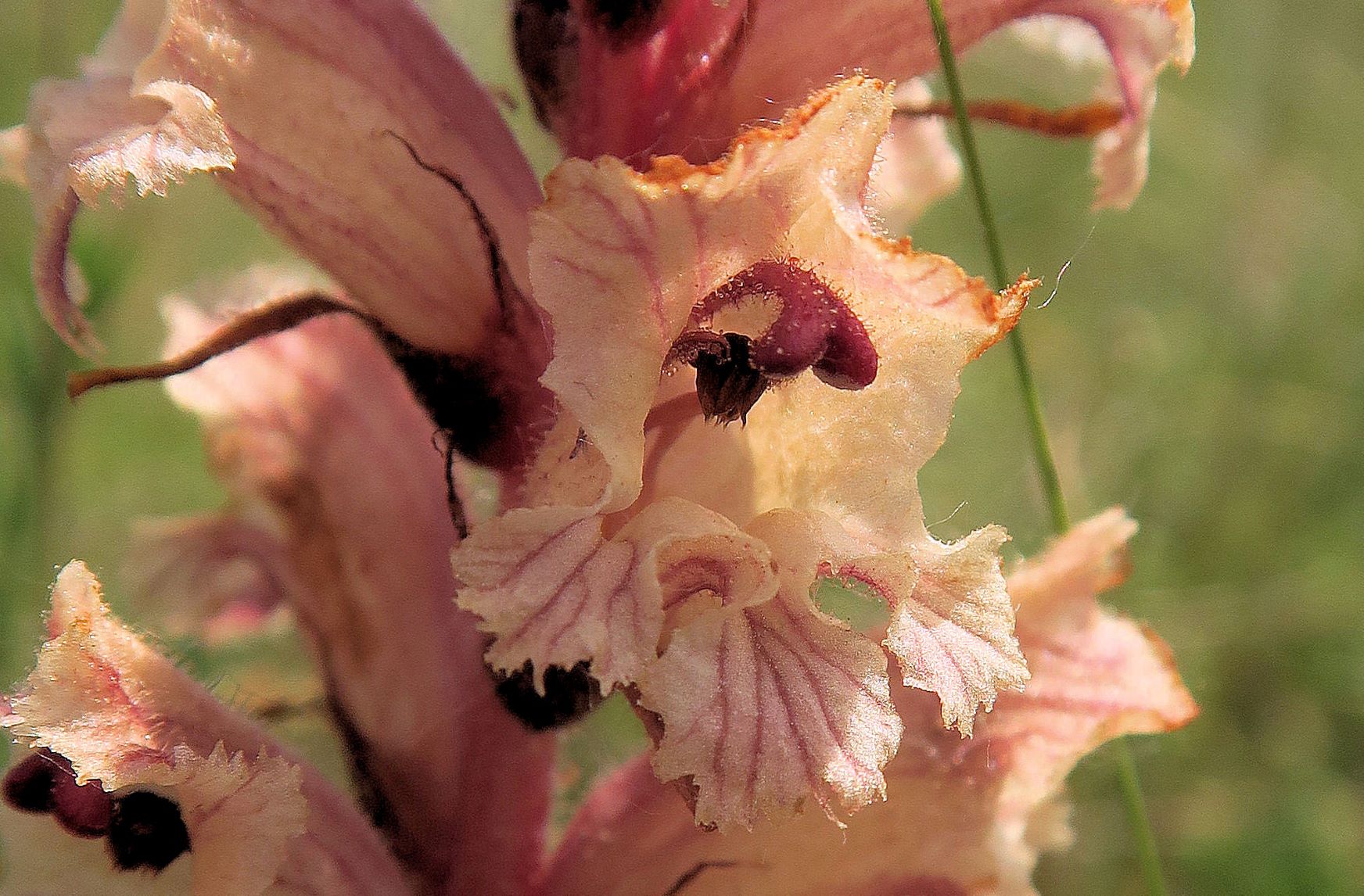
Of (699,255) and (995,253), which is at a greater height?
(699,255)

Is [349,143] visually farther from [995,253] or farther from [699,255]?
[995,253]

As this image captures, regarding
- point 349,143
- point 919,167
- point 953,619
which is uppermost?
point 349,143

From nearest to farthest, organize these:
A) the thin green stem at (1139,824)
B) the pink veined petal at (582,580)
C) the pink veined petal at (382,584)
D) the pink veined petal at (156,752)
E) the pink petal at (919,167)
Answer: the pink veined petal at (582,580)
the pink veined petal at (156,752)
the pink veined petal at (382,584)
the thin green stem at (1139,824)
the pink petal at (919,167)

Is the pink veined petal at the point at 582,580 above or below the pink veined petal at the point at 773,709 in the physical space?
above

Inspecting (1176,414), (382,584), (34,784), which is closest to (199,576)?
(382,584)

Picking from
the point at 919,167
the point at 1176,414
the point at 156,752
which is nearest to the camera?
the point at 156,752

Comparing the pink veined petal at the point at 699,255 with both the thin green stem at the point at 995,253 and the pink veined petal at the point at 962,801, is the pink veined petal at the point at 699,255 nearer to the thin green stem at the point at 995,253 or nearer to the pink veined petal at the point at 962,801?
Result: the thin green stem at the point at 995,253

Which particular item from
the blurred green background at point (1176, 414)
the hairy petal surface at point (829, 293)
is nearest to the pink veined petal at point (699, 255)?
the hairy petal surface at point (829, 293)

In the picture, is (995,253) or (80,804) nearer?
(80,804)
